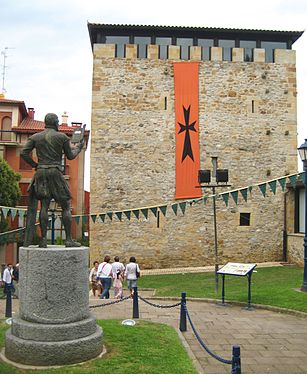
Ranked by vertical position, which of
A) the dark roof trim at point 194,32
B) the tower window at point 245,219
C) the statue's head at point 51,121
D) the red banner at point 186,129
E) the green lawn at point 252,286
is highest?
the dark roof trim at point 194,32

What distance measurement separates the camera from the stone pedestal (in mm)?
5320

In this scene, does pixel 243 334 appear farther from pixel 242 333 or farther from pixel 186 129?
pixel 186 129

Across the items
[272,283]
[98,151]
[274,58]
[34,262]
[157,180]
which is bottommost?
[272,283]

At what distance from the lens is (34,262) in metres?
5.57

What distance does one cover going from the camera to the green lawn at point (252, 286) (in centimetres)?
1009

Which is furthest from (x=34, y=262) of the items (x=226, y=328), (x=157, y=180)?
(x=157, y=180)

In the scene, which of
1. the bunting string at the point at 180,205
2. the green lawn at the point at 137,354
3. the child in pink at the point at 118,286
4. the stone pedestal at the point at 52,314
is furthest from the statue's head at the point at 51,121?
the bunting string at the point at 180,205

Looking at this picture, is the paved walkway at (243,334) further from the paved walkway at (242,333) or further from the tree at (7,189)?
the tree at (7,189)

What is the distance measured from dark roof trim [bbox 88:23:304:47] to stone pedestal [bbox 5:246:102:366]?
56.7 ft

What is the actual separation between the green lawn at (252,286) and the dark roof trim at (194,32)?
1152 centimetres

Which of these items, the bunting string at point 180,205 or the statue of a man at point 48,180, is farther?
the bunting string at point 180,205

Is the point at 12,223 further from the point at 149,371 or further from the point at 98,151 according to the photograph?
the point at 149,371

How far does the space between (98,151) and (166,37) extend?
663 centimetres

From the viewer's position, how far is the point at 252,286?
42.3 ft
